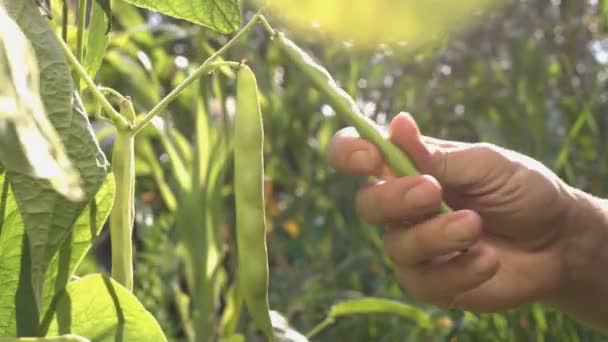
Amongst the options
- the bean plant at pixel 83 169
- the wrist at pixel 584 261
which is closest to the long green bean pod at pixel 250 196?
the bean plant at pixel 83 169

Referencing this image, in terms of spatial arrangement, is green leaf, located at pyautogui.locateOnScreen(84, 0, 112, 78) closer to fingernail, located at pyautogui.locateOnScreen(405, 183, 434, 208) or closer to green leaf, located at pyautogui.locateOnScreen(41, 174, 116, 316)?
green leaf, located at pyautogui.locateOnScreen(41, 174, 116, 316)

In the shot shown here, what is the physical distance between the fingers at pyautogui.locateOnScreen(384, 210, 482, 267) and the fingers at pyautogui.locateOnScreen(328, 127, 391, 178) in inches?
2.4

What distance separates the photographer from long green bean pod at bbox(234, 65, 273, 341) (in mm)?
389

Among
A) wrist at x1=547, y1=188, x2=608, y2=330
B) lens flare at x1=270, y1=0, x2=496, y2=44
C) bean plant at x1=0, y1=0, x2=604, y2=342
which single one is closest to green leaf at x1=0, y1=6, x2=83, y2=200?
bean plant at x1=0, y1=0, x2=604, y2=342

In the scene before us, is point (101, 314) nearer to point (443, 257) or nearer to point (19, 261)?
point (19, 261)

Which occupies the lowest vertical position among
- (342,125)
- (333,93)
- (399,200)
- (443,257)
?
(342,125)

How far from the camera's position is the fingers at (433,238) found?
639 millimetres

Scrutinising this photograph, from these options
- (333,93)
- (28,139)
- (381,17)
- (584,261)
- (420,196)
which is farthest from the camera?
(584,261)

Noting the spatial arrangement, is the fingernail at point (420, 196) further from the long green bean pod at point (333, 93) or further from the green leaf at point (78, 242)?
the green leaf at point (78, 242)

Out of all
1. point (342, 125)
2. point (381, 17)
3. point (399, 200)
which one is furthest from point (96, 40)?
point (342, 125)

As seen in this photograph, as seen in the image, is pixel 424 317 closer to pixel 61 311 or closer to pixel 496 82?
pixel 61 311

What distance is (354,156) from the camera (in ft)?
2.17

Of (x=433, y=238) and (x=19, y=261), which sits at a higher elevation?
(x=19, y=261)

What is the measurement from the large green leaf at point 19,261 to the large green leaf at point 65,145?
0.18 feet
